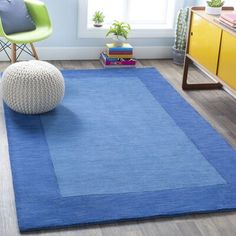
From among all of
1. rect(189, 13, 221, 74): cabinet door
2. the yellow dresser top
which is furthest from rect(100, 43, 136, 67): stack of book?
the yellow dresser top

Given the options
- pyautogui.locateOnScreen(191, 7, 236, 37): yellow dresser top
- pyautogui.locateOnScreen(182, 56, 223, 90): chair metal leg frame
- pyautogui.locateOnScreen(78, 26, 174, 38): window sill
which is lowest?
pyautogui.locateOnScreen(182, 56, 223, 90): chair metal leg frame

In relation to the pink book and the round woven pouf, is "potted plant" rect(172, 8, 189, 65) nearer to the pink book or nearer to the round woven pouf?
the pink book

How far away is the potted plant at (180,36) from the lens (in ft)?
16.1

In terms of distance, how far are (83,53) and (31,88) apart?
161cm

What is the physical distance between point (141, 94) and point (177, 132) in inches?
29.5

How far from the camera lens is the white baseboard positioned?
16.4ft

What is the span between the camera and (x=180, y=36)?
196 inches

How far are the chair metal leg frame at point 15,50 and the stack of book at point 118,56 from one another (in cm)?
66

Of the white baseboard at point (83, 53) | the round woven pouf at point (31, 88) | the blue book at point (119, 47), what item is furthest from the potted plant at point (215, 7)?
the round woven pouf at point (31, 88)

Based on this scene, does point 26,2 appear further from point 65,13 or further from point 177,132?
point 177,132

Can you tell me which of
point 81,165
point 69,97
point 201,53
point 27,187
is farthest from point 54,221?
point 201,53

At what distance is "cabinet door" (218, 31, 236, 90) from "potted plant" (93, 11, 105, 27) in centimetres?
160

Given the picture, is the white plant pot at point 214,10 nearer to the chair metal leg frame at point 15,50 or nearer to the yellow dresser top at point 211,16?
the yellow dresser top at point 211,16

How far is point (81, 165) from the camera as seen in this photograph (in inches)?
121
